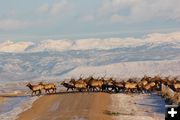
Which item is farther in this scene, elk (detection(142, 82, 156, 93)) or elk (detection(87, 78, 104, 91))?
elk (detection(87, 78, 104, 91))

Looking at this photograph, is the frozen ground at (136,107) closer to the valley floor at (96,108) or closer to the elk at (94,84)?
the valley floor at (96,108)

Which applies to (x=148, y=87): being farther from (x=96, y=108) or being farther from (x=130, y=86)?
(x=96, y=108)

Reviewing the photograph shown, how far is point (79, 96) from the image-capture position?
5272 centimetres

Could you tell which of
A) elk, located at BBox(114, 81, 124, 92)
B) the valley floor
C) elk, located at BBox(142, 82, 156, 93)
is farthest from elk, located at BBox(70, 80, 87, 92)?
elk, located at BBox(142, 82, 156, 93)

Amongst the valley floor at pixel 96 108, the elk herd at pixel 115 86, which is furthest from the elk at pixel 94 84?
the valley floor at pixel 96 108

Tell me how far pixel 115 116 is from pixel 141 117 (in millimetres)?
1786

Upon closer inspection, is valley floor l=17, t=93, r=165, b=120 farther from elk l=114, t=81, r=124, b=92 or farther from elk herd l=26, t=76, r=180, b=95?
elk l=114, t=81, r=124, b=92

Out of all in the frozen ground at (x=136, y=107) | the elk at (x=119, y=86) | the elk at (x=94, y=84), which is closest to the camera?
the frozen ground at (x=136, y=107)

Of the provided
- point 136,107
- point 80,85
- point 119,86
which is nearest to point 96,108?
point 136,107

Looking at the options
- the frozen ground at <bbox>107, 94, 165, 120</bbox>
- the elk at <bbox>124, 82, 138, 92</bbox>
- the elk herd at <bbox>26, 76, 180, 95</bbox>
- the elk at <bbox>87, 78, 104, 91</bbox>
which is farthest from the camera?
the elk at <bbox>87, 78, 104, 91</bbox>

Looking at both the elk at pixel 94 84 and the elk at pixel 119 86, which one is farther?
the elk at pixel 94 84

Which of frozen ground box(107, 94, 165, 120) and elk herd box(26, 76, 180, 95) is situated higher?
elk herd box(26, 76, 180, 95)

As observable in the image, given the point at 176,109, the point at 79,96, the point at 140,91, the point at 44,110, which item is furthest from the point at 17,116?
the point at 176,109

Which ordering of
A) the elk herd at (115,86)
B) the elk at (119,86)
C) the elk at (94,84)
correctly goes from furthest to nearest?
the elk at (94,84), the elk at (119,86), the elk herd at (115,86)
